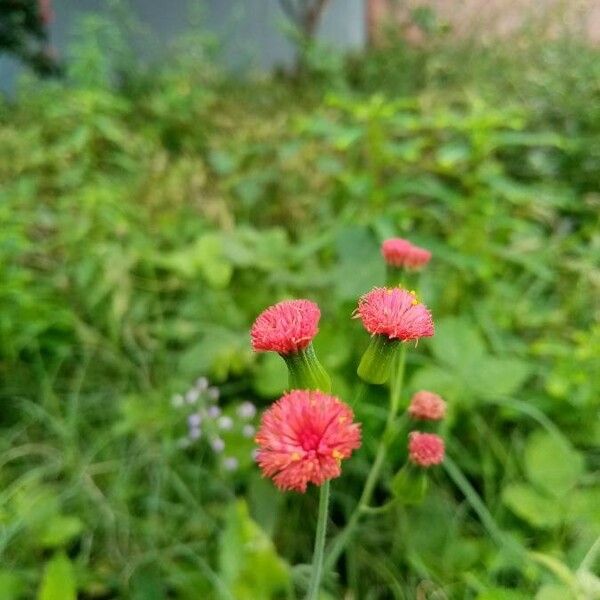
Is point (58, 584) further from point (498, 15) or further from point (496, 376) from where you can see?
point (498, 15)

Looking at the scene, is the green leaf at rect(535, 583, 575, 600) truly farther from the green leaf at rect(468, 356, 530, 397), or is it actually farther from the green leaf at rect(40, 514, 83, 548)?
the green leaf at rect(40, 514, 83, 548)

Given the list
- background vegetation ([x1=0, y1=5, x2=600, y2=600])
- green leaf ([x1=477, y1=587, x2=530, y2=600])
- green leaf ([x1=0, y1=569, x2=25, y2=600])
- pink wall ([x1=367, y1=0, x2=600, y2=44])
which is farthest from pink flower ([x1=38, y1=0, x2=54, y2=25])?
green leaf ([x1=477, y1=587, x2=530, y2=600])

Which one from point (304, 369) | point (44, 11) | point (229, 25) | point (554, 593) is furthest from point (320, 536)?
point (229, 25)

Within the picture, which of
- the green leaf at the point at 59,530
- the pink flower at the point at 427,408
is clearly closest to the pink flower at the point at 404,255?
the pink flower at the point at 427,408

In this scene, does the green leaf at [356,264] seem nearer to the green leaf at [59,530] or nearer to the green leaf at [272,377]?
the green leaf at [272,377]

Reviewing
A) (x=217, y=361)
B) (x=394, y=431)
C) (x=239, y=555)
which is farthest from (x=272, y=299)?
(x=394, y=431)
